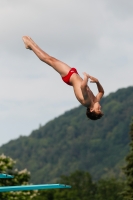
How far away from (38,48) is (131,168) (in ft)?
92.2

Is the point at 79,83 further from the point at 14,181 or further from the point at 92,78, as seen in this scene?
the point at 14,181

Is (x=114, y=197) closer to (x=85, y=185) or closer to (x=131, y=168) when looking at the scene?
(x=85, y=185)

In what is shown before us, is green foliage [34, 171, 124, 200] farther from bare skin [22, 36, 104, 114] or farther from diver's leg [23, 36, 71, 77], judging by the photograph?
bare skin [22, 36, 104, 114]

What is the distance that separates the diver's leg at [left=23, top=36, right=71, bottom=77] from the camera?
15.0 m

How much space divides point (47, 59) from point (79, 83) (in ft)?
3.54

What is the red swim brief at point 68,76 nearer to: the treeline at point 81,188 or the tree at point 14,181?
the treeline at point 81,188

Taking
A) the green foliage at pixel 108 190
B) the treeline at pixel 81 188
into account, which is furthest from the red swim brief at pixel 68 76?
the green foliage at pixel 108 190

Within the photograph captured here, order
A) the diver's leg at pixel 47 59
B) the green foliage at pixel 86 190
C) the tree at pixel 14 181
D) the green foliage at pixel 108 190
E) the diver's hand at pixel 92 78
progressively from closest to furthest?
the diver's hand at pixel 92 78 → the diver's leg at pixel 47 59 → the tree at pixel 14 181 → the green foliage at pixel 86 190 → the green foliage at pixel 108 190

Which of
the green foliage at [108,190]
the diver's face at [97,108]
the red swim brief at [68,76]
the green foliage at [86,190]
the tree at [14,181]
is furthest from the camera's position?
the green foliage at [108,190]

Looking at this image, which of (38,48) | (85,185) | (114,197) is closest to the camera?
(38,48)

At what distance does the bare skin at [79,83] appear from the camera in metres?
14.3

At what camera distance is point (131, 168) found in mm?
42781

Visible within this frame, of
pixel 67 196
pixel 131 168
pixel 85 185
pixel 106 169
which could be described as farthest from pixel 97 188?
pixel 106 169

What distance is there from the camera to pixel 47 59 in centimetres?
1527
